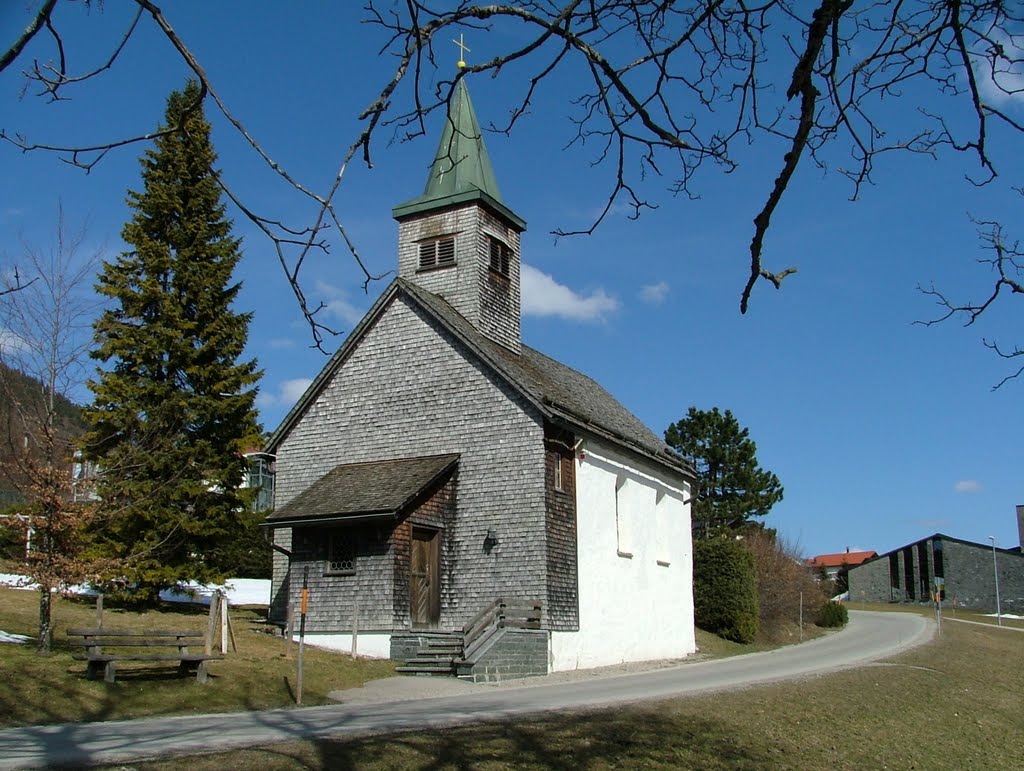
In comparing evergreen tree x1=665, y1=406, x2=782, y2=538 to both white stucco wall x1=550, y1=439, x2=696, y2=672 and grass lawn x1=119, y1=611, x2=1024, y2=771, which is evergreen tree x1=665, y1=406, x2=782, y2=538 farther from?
grass lawn x1=119, y1=611, x2=1024, y2=771

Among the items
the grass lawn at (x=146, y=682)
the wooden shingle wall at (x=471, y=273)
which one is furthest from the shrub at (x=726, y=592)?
the grass lawn at (x=146, y=682)

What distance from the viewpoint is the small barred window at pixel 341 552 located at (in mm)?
22609

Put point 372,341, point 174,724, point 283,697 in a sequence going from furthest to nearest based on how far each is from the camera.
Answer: point 372,341
point 283,697
point 174,724

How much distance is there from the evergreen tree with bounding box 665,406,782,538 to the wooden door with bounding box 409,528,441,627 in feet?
97.2

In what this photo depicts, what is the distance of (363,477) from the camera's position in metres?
24.1

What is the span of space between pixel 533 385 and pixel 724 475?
31.1m

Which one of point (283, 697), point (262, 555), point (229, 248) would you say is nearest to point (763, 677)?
point (283, 697)

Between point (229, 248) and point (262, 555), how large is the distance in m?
16.0

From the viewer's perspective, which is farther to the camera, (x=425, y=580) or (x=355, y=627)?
(x=425, y=580)

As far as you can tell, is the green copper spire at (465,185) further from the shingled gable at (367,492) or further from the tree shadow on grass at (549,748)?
the tree shadow on grass at (549,748)

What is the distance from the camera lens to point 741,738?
12.1 m

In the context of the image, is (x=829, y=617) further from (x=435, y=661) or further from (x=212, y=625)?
(x=212, y=625)

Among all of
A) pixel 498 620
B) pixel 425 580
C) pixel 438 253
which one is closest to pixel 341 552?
pixel 425 580

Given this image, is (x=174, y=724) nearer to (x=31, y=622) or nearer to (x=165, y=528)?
(x=31, y=622)
